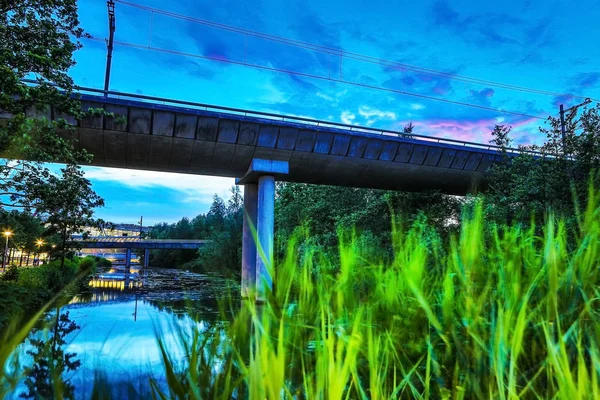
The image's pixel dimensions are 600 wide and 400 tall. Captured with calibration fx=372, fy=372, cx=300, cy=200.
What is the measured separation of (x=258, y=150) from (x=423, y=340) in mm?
15637

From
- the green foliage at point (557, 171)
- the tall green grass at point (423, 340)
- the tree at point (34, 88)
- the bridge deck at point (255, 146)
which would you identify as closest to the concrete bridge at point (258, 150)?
the bridge deck at point (255, 146)

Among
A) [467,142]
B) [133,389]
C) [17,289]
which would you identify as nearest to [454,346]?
[133,389]

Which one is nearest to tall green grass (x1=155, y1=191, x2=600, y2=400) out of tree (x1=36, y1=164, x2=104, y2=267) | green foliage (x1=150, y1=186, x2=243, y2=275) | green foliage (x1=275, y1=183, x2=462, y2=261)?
tree (x1=36, y1=164, x2=104, y2=267)

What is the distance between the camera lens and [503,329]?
111 centimetres

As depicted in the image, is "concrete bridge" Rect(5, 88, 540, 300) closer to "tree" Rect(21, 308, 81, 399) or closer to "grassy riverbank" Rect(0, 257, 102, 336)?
"grassy riverbank" Rect(0, 257, 102, 336)

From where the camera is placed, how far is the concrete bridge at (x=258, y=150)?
14828mm

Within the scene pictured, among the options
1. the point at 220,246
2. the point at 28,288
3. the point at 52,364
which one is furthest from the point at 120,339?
the point at 220,246

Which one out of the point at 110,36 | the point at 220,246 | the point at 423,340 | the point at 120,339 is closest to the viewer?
the point at 423,340

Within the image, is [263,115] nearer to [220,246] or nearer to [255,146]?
[255,146]

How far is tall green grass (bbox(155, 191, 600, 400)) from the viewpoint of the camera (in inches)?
41.5

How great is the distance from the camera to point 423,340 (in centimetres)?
137

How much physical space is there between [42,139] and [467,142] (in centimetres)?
1832

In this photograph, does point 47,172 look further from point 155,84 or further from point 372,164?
point 372,164

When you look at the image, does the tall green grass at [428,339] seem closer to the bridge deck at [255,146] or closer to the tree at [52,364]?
the tree at [52,364]
